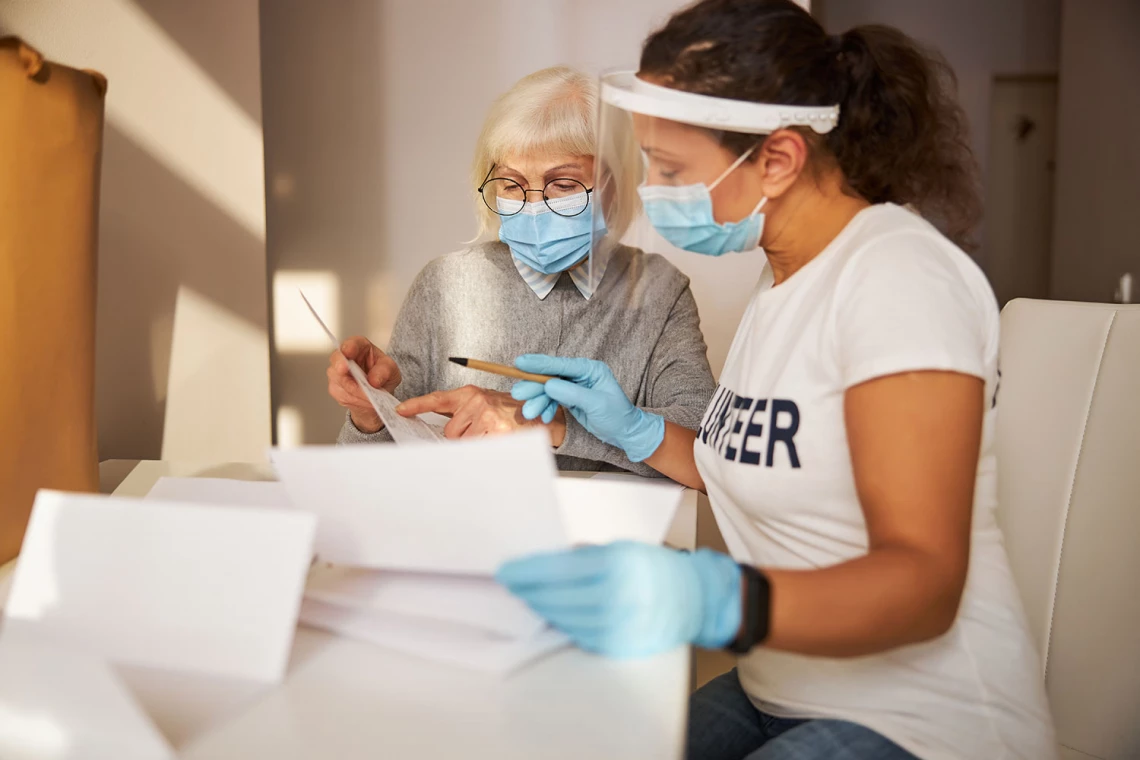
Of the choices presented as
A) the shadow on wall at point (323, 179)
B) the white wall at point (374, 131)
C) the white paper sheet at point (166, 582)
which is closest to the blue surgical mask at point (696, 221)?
the white paper sheet at point (166, 582)

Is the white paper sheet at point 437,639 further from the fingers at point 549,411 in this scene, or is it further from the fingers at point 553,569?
the fingers at point 549,411

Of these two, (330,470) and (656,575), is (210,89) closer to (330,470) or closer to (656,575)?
(330,470)

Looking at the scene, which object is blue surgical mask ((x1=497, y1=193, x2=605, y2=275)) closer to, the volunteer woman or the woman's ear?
the volunteer woman

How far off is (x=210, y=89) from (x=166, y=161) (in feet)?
0.92

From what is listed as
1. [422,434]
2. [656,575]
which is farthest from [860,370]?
[422,434]

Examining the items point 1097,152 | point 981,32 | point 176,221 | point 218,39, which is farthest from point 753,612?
point 981,32

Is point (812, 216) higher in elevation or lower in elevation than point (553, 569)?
higher

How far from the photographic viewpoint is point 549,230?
5.12ft

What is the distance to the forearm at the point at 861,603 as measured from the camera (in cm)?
64

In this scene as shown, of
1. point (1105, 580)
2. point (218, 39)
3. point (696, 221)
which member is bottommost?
point (1105, 580)

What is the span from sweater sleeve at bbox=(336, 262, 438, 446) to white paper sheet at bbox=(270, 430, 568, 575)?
3.51 ft

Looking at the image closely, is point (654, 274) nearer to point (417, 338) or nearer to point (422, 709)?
point (417, 338)

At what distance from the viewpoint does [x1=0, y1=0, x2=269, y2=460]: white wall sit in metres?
1.58

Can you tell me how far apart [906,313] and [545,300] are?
1047 millimetres
